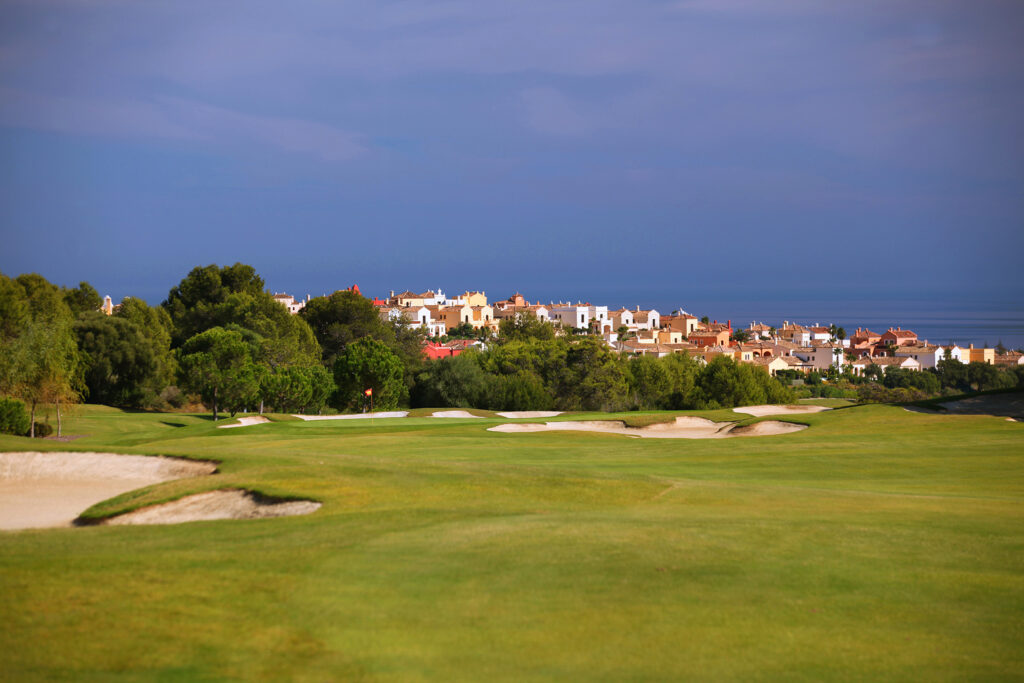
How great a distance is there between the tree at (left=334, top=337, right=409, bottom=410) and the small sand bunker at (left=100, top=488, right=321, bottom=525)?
4451cm

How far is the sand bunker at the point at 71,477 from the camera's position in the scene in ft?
50.6

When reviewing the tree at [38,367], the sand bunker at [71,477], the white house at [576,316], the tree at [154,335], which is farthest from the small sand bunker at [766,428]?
the white house at [576,316]

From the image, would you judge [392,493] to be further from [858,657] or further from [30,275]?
[30,275]

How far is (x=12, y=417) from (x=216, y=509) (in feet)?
72.7

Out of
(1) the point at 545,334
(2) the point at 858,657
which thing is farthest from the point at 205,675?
(1) the point at 545,334

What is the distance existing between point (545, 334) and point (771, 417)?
6469 cm

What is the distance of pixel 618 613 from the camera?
8.45 m

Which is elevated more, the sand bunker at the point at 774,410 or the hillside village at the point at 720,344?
the hillside village at the point at 720,344

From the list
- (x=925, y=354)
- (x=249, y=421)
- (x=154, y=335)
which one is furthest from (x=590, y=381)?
(x=925, y=354)

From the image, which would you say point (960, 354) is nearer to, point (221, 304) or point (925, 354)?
point (925, 354)

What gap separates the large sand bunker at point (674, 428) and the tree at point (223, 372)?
22993 millimetres

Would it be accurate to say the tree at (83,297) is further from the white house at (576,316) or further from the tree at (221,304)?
the white house at (576,316)

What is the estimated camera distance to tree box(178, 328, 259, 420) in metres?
50.7

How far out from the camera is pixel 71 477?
17953 mm
